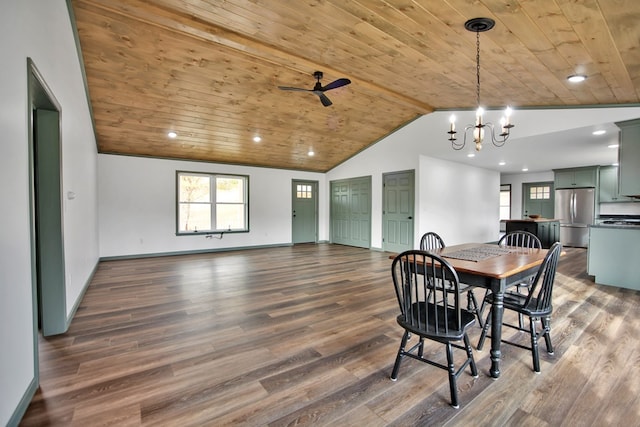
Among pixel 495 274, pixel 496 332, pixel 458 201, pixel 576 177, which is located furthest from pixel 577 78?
pixel 576 177

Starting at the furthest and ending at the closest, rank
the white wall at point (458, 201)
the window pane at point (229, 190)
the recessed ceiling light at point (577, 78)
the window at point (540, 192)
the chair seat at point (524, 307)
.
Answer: the window at point (540, 192)
the window pane at point (229, 190)
the white wall at point (458, 201)
the recessed ceiling light at point (577, 78)
the chair seat at point (524, 307)

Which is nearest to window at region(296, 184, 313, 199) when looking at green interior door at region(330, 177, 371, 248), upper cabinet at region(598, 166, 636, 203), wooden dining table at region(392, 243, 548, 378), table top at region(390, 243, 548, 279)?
green interior door at region(330, 177, 371, 248)

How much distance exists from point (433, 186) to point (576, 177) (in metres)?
4.59

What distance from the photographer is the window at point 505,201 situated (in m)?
10.7

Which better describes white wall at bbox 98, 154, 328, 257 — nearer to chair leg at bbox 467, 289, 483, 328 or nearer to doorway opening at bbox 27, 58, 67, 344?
doorway opening at bbox 27, 58, 67, 344

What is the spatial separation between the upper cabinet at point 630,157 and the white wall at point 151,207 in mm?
7209

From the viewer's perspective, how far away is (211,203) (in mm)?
7914

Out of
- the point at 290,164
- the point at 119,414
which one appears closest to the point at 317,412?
the point at 119,414

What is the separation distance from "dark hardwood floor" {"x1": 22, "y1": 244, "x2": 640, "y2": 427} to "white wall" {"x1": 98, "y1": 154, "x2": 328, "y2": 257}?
308 cm

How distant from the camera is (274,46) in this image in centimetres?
372

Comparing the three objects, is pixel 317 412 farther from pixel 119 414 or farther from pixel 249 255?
pixel 249 255

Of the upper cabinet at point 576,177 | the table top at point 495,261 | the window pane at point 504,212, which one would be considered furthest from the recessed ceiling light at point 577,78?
the window pane at point 504,212

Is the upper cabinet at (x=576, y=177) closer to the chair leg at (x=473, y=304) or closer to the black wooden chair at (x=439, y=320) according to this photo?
the chair leg at (x=473, y=304)

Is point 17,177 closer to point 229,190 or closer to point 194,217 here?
point 194,217
